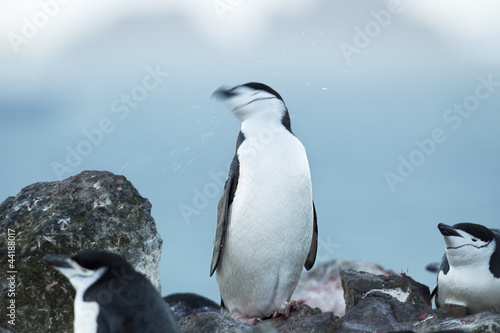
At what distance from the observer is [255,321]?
19.9 feet

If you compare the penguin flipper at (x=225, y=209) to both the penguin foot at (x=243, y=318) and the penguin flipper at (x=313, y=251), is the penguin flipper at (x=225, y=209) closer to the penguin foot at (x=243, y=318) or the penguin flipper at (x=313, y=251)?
the penguin foot at (x=243, y=318)

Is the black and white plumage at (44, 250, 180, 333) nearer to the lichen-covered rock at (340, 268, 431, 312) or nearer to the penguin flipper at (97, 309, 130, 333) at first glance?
the penguin flipper at (97, 309, 130, 333)

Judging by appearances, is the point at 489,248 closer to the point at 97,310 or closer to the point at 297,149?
the point at 297,149

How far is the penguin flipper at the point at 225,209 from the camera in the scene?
20.3 ft

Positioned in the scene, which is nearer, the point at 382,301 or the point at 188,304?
the point at 382,301

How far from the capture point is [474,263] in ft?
20.1

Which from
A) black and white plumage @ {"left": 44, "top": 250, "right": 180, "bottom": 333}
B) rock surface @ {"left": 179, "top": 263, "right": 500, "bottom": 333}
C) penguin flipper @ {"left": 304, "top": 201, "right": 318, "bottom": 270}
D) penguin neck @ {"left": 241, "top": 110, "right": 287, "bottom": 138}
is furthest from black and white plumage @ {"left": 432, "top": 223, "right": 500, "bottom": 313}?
black and white plumage @ {"left": 44, "top": 250, "right": 180, "bottom": 333}

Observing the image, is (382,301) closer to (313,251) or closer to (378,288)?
(378,288)

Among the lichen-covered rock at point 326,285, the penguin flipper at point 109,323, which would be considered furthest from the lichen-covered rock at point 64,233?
the lichen-covered rock at point 326,285

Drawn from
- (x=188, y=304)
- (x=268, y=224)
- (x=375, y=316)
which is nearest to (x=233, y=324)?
(x=375, y=316)

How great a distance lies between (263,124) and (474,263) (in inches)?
83.0

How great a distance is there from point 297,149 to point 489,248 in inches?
70.6

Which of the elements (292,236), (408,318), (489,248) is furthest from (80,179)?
(489,248)

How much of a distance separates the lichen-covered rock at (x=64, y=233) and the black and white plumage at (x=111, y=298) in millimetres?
1602
